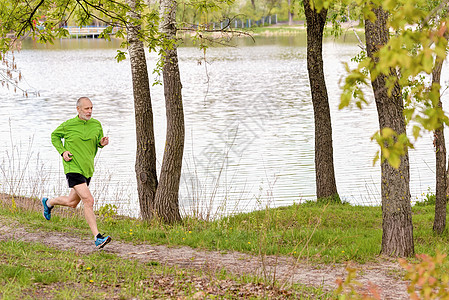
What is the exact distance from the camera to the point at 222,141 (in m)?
20.7

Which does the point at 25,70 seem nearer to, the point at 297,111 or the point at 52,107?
the point at 52,107

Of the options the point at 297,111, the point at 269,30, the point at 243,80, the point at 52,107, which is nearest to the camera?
the point at 297,111

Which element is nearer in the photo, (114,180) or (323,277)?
(323,277)

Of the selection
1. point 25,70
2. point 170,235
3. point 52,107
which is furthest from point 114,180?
point 25,70

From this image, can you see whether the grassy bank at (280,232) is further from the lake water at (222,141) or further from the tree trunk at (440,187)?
the lake water at (222,141)

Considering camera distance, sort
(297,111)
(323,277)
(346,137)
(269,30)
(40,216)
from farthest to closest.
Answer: (269,30) < (297,111) < (346,137) < (40,216) < (323,277)

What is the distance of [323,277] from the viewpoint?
23.6ft

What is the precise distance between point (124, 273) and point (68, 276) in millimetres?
660

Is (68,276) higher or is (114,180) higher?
(68,276)

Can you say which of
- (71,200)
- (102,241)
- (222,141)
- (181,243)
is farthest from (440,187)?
(222,141)

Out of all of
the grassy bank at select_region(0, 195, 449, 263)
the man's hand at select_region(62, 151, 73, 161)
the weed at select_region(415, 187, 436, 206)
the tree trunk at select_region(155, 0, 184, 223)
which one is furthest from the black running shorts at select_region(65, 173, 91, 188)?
the weed at select_region(415, 187, 436, 206)

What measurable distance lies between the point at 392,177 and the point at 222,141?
42.4 feet

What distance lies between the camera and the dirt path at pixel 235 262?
704cm

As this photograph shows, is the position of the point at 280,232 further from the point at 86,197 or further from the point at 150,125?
the point at 86,197
